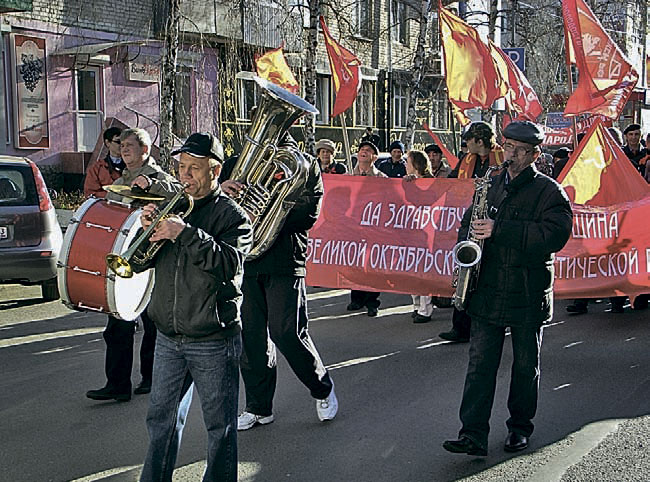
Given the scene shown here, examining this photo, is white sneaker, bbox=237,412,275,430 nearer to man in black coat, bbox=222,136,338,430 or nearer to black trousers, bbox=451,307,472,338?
man in black coat, bbox=222,136,338,430

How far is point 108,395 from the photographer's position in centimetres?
615

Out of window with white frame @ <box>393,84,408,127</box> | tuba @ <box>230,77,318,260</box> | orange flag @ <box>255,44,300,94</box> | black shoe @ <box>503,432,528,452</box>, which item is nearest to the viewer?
tuba @ <box>230,77,318,260</box>

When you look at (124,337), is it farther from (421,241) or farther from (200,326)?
(421,241)

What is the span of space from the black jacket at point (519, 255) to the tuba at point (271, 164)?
119cm

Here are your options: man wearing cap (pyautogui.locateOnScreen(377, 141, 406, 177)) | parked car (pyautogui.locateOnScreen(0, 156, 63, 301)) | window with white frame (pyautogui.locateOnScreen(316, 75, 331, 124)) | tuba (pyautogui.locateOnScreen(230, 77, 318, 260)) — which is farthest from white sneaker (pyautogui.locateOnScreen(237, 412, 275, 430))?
window with white frame (pyautogui.locateOnScreen(316, 75, 331, 124))

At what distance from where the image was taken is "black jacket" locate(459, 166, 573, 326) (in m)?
4.94

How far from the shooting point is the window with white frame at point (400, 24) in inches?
1235

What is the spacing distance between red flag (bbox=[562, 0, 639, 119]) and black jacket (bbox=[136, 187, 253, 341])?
6156 millimetres

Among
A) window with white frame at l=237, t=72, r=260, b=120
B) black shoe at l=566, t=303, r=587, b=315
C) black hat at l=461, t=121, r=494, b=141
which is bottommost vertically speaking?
black shoe at l=566, t=303, r=587, b=315

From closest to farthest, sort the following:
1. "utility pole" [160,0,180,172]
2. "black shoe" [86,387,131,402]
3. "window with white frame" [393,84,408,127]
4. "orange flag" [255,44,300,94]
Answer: "black shoe" [86,387,131,402] → "utility pole" [160,0,180,172] → "orange flag" [255,44,300,94] → "window with white frame" [393,84,408,127]

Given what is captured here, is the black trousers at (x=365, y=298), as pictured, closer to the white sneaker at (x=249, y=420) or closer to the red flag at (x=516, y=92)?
the white sneaker at (x=249, y=420)

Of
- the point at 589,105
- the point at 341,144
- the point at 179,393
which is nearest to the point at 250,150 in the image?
the point at 179,393

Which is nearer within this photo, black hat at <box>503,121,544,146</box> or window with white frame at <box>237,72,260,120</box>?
black hat at <box>503,121,544,146</box>

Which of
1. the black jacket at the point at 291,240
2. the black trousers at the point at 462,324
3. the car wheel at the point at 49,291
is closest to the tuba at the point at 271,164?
the black jacket at the point at 291,240
